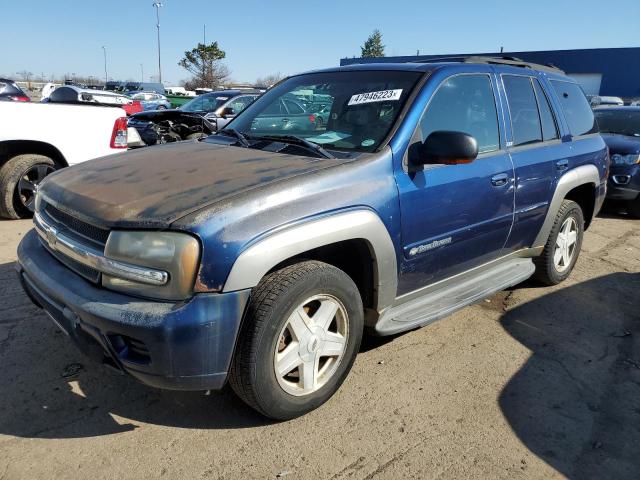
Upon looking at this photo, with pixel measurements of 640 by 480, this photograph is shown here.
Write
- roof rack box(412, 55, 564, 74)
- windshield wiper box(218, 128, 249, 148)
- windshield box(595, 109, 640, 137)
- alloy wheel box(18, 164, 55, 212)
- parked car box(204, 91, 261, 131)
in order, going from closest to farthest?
windshield wiper box(218, 128, 249, 148) → roof rack box(412, 55, 564, 74) → alloy wheel box(18, 164, 55, 212) → windshield box(595, 109, 640, 137) → parked car box(204, 91, 261, 131)

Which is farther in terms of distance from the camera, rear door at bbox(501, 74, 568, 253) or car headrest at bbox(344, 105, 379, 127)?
rear door at bbox(501, 74, 568, 253)

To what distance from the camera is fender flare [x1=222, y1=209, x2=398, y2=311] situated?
7.13 feet

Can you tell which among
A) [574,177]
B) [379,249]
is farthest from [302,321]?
[574,177]

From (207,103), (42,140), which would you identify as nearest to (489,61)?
(42,140)

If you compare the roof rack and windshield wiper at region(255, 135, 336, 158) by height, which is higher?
the roof rack

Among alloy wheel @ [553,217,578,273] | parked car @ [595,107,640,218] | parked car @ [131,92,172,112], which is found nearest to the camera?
alloy wheel @ [553,217,578,273]

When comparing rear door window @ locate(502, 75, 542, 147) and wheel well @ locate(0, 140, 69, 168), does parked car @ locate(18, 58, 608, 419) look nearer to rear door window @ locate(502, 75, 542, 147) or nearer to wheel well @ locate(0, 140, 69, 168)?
rear door window @ locate(502, 75, 542, 147)

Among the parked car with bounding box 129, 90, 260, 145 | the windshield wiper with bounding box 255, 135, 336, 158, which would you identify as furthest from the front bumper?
the parked car with bounding box 129, 90, 260, 145

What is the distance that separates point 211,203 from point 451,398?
1711mm

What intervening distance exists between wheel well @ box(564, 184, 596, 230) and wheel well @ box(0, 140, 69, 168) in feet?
17.9

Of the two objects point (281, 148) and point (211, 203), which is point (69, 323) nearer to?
point (211, 203)

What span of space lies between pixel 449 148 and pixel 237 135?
56.2 inches

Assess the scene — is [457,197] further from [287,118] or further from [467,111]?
[287,118]

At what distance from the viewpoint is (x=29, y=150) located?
5961mm
